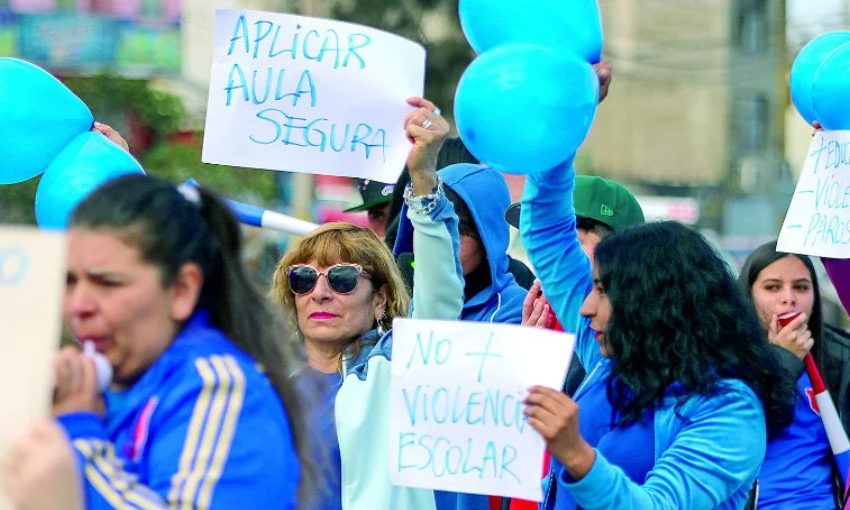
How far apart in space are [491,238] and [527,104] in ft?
3.01

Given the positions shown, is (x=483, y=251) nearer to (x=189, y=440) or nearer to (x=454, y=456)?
(x=454, y=456)

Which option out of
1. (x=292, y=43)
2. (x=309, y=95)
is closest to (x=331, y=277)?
(x=309, y=95)

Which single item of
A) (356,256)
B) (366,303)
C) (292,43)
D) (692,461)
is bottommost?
(692,461)

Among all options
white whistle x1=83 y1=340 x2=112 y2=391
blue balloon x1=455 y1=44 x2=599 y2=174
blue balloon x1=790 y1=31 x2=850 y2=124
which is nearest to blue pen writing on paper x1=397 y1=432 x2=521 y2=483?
blue balloon x1=455 y1=44 x2=599 y2=174

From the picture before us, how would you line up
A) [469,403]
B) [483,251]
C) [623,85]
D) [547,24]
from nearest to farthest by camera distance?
[469,403]
[547,24]
[483,251]
[623,85]

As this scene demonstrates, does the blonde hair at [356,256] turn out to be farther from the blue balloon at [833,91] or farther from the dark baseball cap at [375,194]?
the blue balloon at [833,91]

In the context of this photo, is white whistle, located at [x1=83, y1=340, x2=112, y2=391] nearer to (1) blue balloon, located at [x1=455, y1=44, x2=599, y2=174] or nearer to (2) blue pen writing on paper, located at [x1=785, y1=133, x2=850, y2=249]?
(1) blue balloon, located at [x1=455, y1=44, x2=599, y2=174]

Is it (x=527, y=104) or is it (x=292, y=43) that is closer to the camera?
(x=527, y=104)

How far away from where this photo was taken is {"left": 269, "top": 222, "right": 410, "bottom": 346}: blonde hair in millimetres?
4320

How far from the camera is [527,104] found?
141 inches

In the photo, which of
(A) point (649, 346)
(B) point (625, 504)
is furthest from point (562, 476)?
(A) point (649, 346)

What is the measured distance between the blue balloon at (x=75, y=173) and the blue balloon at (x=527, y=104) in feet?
2.73

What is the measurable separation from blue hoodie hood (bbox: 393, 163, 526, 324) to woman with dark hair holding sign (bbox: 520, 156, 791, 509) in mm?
775

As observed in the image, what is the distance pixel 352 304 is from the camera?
4.26 m
